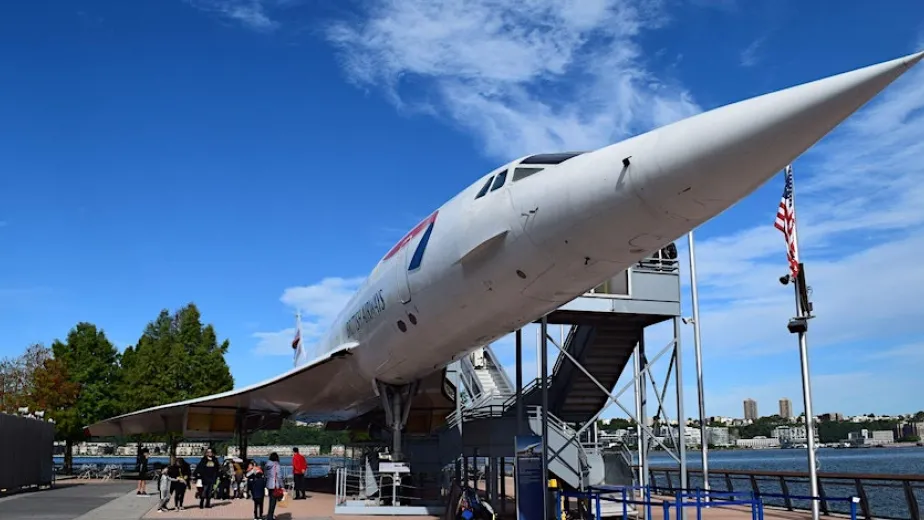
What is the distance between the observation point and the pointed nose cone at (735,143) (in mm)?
4922

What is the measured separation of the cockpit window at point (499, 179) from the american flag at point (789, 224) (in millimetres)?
4934

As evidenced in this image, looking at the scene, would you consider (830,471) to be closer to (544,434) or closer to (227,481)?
(227,481)

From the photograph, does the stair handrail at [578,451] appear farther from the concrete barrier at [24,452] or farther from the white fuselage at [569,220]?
the concrete barrier at [24,452]

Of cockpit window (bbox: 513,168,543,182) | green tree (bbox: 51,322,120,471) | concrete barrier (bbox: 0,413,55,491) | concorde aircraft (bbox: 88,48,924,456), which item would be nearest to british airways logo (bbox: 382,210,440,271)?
concorde aircraft (bbox: 88,48,924,456)

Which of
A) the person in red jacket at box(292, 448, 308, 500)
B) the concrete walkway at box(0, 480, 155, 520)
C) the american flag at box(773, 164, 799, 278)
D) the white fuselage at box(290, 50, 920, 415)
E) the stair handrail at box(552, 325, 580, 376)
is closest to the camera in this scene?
the white fuselage at box(290, 50, 920, 415)

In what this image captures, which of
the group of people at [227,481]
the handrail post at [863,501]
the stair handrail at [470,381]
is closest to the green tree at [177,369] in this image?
the group of people at [227,481]

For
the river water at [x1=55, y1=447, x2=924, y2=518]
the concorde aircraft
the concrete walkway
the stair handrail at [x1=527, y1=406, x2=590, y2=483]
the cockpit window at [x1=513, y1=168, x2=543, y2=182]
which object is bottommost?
the river water at [x1=55, y1=447, x2=924, y2=518]

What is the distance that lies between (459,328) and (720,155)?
455 cm

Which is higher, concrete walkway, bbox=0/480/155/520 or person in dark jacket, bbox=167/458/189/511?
person in dark jacket, bbox=167/458/189/511

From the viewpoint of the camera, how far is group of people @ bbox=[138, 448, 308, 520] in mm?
11891

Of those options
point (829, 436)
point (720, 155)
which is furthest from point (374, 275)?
point (829, 436)

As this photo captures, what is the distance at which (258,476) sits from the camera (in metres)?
12.0

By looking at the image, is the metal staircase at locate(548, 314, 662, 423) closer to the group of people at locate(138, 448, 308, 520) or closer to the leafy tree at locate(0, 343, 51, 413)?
the group of people at locate(138, 448, 308, 520)

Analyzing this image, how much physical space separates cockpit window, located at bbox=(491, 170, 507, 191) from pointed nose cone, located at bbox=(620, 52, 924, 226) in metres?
1.92
